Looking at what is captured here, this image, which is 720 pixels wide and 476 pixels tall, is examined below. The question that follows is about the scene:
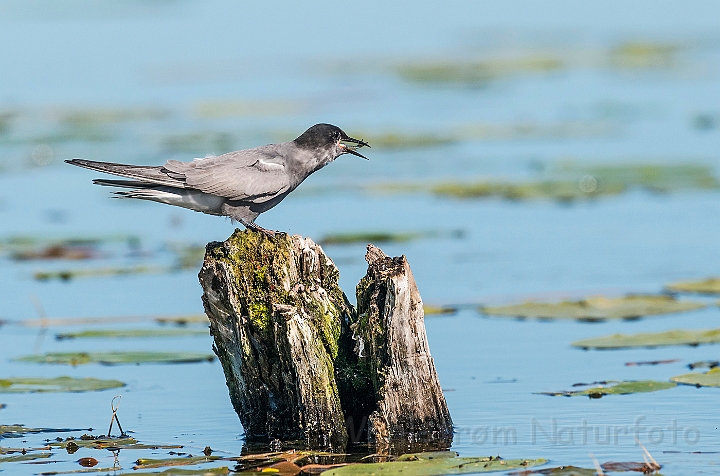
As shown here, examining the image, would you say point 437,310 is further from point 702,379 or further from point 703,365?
point 702,379

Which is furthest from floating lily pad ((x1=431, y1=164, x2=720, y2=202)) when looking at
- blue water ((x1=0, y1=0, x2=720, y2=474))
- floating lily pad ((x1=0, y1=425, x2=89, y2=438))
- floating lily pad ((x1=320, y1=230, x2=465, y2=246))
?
floating lily pad ((x1=0, y1=425, x2=89, y2=438))

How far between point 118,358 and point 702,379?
4759 millimetres

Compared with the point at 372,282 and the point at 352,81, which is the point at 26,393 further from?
the point at 352,81

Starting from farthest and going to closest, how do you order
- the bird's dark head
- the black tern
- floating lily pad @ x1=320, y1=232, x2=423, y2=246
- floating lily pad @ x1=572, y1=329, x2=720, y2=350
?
floating lily pad @ x1=320, y1=232, x2=423, y2=246
floating lily pad @ x1=572, y1=329, x2=720, y2=350
the bird's dark head
the black tern

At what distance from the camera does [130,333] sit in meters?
11.2

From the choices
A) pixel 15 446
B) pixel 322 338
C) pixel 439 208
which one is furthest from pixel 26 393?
pixel 439 208

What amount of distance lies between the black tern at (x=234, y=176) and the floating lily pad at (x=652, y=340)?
2.85m

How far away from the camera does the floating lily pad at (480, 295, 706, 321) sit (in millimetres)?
11398

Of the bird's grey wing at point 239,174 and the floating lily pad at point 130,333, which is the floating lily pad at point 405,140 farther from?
the bird's grey wing at point 239,174

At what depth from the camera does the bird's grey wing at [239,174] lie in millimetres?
8727

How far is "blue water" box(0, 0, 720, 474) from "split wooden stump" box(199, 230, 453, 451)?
0.43 metres

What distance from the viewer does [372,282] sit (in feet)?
26.2

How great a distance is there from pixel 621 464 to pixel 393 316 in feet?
5.51

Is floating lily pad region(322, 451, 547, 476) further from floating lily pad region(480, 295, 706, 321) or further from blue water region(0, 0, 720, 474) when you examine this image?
floating lily pad region(480, 295, 706, 321)
